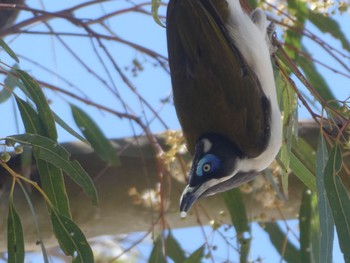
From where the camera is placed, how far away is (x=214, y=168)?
2645 millimetres

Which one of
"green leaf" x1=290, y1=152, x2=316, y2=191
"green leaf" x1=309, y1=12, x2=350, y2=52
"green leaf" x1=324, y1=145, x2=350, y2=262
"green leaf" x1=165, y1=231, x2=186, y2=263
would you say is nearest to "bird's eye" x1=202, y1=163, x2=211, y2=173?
"green leaf" x1=290, y1=152, x2=316, y2=191

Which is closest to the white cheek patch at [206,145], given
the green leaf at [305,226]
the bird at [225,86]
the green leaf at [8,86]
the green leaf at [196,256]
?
the bird at [225,86]

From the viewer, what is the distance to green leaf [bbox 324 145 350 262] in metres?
2.25

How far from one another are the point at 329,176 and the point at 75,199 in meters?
1.01

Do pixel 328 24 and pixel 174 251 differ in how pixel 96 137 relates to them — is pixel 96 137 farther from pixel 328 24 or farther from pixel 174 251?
pixel 328 24

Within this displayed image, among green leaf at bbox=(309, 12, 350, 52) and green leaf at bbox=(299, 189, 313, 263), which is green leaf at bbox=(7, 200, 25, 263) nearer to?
green leaf at bbox=(299, 189, 313, 263)

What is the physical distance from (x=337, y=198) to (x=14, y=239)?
84 cm

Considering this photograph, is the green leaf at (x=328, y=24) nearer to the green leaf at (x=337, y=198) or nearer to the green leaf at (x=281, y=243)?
the green leaf at (x=281, y=243)

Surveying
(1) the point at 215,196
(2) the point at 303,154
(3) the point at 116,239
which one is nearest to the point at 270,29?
(2) the point at 303,154

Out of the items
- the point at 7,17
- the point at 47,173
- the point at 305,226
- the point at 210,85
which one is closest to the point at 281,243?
the point at 305,226

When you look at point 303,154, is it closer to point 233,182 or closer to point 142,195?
point 233,182

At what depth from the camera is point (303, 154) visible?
9.64 ft

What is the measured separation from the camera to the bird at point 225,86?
2.71 metres

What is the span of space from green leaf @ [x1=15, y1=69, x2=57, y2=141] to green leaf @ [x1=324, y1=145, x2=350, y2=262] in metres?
0.74
